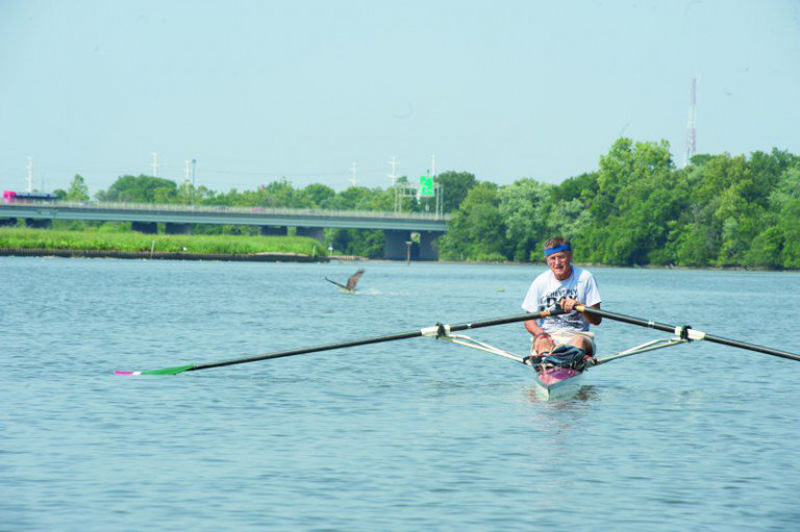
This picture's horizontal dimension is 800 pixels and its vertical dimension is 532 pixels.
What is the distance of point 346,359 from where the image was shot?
86.6ft

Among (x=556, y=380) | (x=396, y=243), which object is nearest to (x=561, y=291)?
(x=556, y=380)

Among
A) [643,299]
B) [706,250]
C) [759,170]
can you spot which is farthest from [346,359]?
[759,170]

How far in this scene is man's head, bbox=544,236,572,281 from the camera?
678 inches

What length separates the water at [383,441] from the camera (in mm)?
11180

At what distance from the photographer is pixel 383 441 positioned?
590 inches

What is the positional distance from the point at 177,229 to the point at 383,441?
155m

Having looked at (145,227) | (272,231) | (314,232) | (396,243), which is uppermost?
(145,227)

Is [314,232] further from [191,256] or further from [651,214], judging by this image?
[651,214]

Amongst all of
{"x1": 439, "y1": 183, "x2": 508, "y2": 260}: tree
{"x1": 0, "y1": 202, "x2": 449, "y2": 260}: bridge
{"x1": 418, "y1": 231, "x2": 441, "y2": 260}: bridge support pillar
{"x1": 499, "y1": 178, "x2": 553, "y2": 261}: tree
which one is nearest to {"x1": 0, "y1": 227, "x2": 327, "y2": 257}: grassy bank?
{"x1": 0, "y1": 202, "x2": 449, "y2": 260}: bridge

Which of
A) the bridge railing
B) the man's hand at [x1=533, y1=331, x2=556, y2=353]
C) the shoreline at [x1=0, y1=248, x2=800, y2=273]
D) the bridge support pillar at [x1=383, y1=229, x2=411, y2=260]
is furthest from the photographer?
the bridge support pillar at [x1=383, y1=229, x2=411, y2=260]

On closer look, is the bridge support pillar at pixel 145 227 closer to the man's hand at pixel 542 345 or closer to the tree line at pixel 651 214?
the tree line at pixel 651 214

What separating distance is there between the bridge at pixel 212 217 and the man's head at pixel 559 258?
134 meters

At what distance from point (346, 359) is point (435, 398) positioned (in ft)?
23.4

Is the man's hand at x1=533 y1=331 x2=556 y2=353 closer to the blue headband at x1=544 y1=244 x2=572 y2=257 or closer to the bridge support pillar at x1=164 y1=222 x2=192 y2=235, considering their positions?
the blue headband at x1=544 y1=244 x2=572 y2=257
